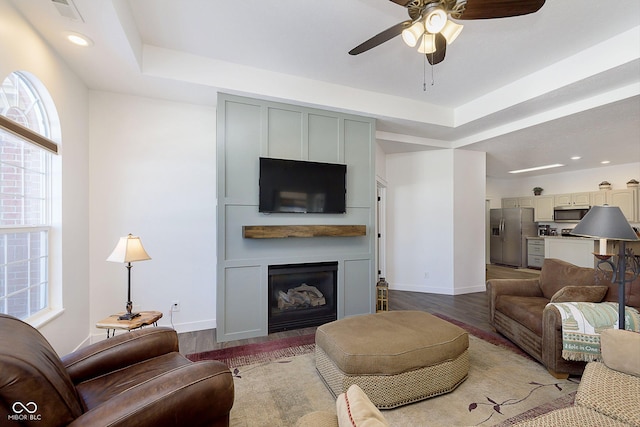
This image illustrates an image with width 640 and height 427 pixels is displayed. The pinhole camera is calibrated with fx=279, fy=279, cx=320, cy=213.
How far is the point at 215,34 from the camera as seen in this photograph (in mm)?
2529

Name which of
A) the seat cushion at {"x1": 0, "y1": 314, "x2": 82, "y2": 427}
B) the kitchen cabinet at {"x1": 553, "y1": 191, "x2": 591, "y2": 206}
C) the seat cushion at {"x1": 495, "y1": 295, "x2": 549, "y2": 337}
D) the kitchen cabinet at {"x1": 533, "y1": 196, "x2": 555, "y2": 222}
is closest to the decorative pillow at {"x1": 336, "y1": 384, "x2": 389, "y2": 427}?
the seat cushion at {"x1": 0, "y1": 314, "x2": 82, "y2": 427}

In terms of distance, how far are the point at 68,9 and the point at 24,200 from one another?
1.46m

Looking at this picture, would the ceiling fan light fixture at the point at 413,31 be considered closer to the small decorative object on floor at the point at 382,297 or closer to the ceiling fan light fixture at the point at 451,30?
the ceiling fan light fixture at the point at 451,30

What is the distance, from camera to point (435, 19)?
1.68m

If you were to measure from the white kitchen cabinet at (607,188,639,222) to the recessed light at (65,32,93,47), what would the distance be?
948 cm

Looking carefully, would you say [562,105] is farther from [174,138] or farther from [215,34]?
[174,138]

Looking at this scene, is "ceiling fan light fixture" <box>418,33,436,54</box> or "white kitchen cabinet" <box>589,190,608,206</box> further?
"white kitchen cabinet" <box>589,190,608,206</box>

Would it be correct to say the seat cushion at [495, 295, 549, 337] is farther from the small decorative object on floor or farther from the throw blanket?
the small decorative object on floor

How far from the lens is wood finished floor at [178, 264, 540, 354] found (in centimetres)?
298

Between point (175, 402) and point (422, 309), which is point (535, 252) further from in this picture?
point (175, 402)

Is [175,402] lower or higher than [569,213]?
lower

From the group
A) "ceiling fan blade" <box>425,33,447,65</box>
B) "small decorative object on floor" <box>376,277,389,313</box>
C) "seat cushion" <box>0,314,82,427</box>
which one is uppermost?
"ceiling fan blade" <box>425,33,447,65</box>

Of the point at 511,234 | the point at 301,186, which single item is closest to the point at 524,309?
the point at 301,186

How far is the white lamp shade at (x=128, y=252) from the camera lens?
231cm
